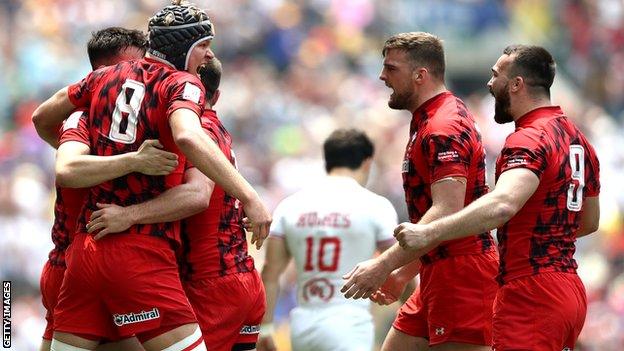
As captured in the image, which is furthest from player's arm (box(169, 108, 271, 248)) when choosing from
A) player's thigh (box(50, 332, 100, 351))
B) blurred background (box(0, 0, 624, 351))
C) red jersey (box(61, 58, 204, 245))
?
blurred background (box(0, 0, 624, 351))

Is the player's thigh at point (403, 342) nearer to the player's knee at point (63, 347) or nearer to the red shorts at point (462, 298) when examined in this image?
the red shorts at point (462, 298)

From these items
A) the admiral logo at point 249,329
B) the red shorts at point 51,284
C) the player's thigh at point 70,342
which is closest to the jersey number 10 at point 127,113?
the player's thigh at point 70,342

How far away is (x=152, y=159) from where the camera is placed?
6.80m

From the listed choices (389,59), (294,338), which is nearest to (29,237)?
(294,338)

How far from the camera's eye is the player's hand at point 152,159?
22.3 feet

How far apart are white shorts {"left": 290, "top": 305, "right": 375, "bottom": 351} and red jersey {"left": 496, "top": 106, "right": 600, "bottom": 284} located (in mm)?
2529

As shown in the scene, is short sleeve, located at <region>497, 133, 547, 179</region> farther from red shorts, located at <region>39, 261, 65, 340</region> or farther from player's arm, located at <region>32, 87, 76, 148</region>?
red shorts, located at <region>39, 261, 65, 340</region>

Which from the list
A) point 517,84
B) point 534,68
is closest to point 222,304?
point 517,84

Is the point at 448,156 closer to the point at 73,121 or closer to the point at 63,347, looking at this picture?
the point at 73,121

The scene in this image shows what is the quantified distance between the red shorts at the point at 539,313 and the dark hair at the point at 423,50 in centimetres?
148

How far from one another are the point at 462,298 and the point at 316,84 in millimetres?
12850

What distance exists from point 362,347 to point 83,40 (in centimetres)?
1107

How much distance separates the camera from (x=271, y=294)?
9852 mm

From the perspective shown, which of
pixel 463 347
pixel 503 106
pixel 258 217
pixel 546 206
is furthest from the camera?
pixel 463 347
